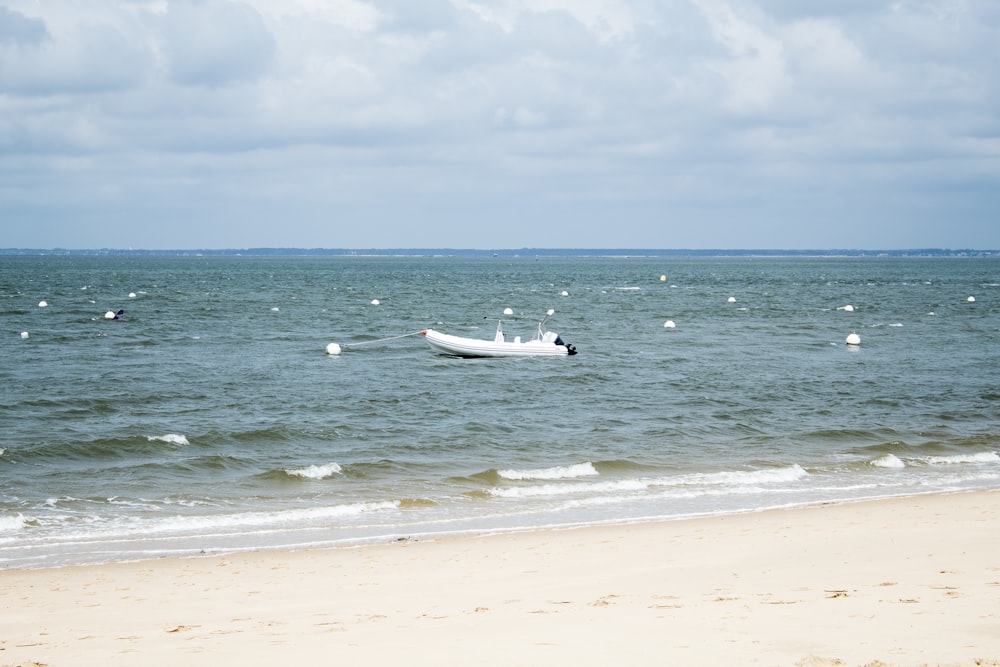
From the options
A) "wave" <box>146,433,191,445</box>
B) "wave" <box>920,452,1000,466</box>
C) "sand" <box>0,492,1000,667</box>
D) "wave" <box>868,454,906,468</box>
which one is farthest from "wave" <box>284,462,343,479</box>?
"wave" <box>920,452,1000,466</box>

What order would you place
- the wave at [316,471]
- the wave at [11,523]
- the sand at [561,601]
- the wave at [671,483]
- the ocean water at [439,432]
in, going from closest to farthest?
the sand at [561,601], the wave at [11,523], the ocean water at [439,432], the wave at [671,483], the wave at [316,471]

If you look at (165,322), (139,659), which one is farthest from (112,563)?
(165,322)

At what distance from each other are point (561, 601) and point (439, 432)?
522 inches

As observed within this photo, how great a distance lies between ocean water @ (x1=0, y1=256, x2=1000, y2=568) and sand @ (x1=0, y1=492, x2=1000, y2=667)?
153 cm

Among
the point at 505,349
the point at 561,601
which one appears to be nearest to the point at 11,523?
the point at 561,601

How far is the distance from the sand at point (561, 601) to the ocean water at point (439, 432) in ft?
5.02

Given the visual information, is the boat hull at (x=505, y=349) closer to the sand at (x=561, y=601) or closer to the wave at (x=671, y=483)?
the wave at (x=671, y=483)

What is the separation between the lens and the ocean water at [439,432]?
15.7 meters

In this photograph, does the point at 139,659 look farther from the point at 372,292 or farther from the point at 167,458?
the point at 372,292

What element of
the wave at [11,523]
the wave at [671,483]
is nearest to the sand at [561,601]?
the wave at [11,523]

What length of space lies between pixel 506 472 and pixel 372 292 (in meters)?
82.8

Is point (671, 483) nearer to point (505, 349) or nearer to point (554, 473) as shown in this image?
point (554, 473)

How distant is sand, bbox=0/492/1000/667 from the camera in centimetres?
820

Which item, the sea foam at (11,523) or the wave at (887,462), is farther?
the wave at (887,462)
